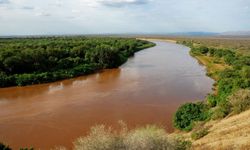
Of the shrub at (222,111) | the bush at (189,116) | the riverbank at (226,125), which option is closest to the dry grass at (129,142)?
the riverbank at (226,125)

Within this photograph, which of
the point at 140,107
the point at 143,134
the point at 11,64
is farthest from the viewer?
the point at 11,64

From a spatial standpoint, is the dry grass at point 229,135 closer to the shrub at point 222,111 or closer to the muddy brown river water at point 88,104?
the shrub at point 222,111

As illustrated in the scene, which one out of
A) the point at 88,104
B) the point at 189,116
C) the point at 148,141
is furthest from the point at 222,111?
the point at 88,104

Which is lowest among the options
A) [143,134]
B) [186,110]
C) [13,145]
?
[13,145]

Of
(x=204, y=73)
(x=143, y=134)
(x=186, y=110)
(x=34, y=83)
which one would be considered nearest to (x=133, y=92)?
(x=186, y=110)

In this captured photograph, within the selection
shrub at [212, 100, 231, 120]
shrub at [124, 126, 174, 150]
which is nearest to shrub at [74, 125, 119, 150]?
shrub at [124, 126, 174, 150]

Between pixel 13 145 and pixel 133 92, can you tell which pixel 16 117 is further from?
pixel 133 92

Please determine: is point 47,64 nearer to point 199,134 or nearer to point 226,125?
point 199,134

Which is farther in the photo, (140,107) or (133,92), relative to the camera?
(133,92)
